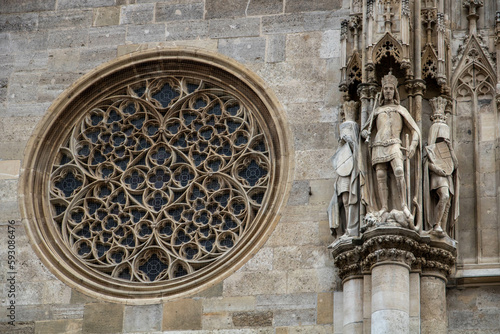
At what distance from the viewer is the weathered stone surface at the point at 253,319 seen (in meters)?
19.6

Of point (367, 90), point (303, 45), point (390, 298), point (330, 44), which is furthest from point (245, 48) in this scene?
point (390, 298)

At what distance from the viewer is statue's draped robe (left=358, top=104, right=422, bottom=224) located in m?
19.2

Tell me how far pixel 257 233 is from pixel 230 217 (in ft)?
2.04

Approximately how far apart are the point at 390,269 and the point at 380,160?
5.03 ft

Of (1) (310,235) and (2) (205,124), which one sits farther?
(2) (205,124)

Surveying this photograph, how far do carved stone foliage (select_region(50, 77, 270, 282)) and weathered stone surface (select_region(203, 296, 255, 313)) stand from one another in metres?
0.72

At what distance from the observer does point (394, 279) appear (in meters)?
18.5

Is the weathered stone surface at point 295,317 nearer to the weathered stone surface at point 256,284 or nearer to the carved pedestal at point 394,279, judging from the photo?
the weathered stone surface at point 256,284

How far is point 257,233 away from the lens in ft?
66.8

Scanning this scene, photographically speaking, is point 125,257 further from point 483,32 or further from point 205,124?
point 483,32

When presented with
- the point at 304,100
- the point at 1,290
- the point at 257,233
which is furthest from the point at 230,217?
the point at 1,290

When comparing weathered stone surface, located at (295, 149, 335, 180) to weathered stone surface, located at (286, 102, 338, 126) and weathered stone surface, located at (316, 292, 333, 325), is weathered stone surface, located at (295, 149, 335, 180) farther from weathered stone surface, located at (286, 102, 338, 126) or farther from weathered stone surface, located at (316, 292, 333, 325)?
weathered stone surface, located at (316, 292, 333, 325)

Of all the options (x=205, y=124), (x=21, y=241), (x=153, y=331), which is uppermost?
(x=205, y=124)

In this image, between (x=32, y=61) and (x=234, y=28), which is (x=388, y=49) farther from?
(x=32, y=61)
